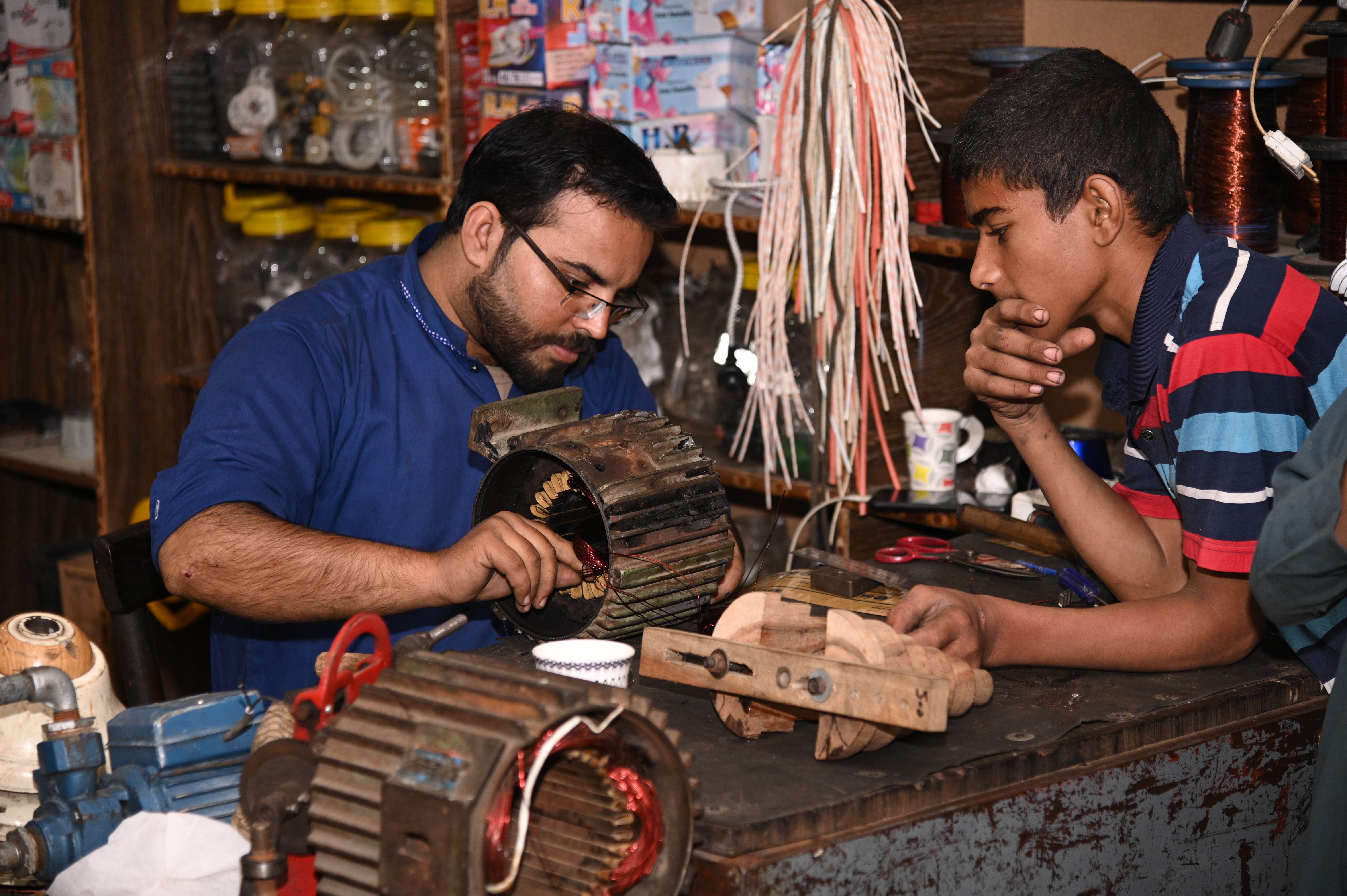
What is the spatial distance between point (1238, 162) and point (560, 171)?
3.40 ft

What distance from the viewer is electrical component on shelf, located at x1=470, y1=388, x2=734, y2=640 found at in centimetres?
156

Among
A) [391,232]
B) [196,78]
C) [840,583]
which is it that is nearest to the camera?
[840,583]

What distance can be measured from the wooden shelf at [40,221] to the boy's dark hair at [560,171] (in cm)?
191

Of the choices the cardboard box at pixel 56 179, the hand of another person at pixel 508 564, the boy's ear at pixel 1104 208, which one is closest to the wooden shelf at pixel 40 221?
the cardboard box at pixel 56 179

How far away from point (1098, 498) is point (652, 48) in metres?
1.47

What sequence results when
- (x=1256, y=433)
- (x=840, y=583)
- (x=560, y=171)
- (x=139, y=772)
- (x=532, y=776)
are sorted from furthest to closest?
(x=560, y=171) → (x=840, y=583) → (x=1256, y=433) → (x=139, y=772) → (x=532, y=776)

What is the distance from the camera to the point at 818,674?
49.1 inches

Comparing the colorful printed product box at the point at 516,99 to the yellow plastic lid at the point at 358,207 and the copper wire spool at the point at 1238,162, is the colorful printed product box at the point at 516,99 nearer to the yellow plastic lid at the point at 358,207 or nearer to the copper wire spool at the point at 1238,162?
the yellow plastic lid at the point at 358,207

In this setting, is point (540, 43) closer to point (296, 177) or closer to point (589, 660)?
point (296, 177)

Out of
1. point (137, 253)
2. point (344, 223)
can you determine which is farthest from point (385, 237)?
point (137, 253)

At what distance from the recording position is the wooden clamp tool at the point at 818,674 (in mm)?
1213

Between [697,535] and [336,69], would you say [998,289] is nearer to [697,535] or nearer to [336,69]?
[697,535]

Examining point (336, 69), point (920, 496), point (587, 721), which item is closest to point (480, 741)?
point (587, 721)

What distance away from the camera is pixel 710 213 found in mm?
2551
